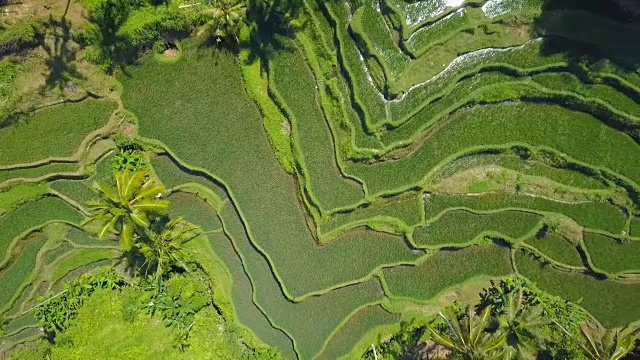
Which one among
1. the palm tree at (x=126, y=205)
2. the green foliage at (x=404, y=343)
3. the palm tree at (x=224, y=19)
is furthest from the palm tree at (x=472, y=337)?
the palm tree at (x=224, y=19)

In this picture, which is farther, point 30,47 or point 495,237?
point 495,237

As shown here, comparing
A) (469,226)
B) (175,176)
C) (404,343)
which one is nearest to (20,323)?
(175,176)

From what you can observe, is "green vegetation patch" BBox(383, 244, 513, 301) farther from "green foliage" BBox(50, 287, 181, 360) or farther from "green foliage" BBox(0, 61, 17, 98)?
"green foliage" BBox(0, 61, 17, 98)

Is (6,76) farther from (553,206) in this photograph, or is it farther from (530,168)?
(553,206)

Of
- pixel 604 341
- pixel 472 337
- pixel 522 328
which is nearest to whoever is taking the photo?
pixel 472 337

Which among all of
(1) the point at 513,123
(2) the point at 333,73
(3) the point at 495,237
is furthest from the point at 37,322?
(1) the point at 513,123

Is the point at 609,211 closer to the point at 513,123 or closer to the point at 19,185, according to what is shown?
the point at 513,123
